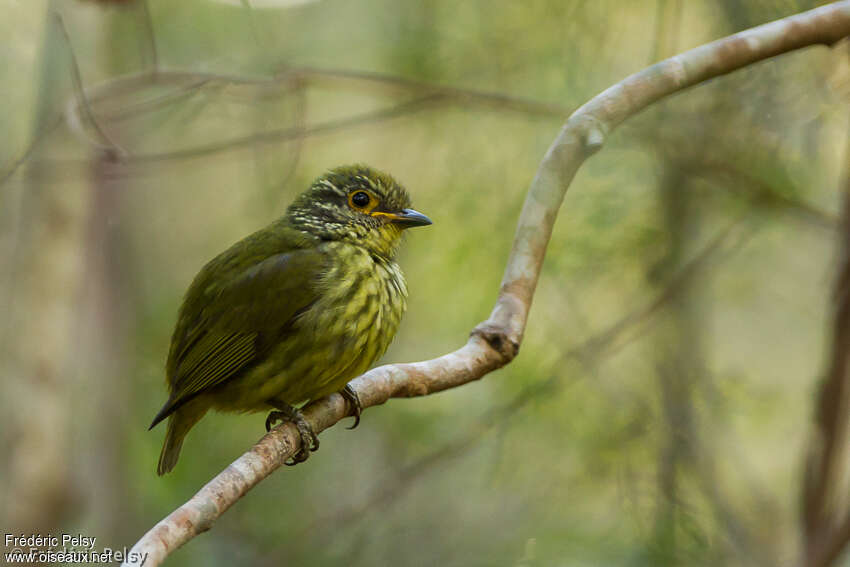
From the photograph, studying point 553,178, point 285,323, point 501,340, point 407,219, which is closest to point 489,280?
point 407,219

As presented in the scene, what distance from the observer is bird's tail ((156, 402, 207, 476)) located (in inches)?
127

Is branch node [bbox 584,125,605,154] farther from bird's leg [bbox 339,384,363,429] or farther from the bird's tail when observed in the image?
the bird's tail

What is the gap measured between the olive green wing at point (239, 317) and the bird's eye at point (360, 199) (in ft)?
1.18

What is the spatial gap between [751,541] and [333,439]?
2.39m

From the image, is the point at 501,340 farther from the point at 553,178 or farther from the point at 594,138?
the point at 594,138

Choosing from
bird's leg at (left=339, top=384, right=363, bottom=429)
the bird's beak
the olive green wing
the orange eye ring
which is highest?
the orange eye ring

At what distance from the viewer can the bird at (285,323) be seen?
10.1 ft

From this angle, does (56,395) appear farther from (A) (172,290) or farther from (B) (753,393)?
(B) (753,393)

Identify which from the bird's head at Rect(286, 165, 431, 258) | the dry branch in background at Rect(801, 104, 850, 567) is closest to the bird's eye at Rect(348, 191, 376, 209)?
the bird's head at Rect(286, 165, 431, 258)

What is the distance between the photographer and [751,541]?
4305 millimetres

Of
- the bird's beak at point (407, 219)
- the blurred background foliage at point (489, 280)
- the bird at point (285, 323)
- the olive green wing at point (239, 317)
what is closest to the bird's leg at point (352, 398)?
the bird at point (285, 323)

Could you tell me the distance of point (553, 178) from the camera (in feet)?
9.41

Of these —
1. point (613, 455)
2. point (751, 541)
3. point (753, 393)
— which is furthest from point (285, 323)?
point (753, 393)

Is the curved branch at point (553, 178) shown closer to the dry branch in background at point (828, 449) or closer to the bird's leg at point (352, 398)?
the bird's leg at point (352, 398)
